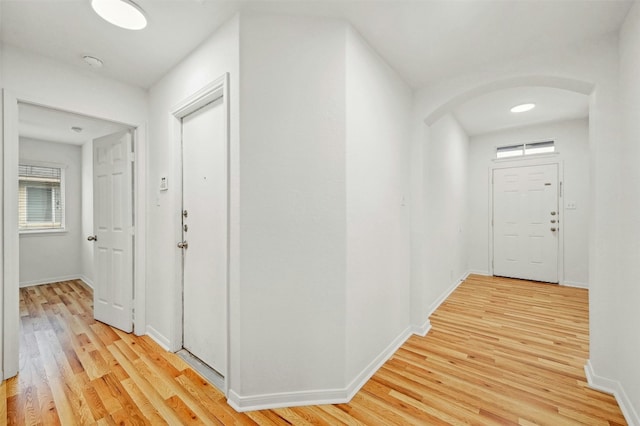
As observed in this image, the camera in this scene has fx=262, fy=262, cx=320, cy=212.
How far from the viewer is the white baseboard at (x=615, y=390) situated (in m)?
1.58

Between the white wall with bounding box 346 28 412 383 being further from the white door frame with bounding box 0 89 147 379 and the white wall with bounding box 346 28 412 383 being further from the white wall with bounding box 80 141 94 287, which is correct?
the white wall with bounding box 80 141 94 287

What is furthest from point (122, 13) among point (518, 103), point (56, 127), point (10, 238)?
point (518, 103)

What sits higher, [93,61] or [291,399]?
[93,61]

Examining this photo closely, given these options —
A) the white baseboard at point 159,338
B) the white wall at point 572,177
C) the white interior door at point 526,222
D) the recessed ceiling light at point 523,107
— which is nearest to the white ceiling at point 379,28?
the recessed ceiling light at point 523,107

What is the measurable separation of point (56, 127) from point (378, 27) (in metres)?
4.73

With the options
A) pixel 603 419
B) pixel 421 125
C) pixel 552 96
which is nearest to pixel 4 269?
pixel 421 125

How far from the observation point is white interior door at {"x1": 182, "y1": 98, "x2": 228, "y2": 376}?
6.70ft

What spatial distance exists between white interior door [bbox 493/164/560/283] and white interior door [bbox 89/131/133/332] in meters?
5.83

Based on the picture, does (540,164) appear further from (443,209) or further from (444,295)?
(444,295)

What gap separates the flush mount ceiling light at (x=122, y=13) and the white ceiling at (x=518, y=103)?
12.1 ft

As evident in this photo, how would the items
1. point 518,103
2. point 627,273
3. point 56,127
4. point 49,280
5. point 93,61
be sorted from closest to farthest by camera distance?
point 627,273 → point 93,61 → point 518,103 → point 56,127 → point 49,280

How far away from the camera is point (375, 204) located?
7.10ft

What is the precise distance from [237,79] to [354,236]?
4.34ft

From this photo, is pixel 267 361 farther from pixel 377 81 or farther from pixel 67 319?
pixel 67 319
